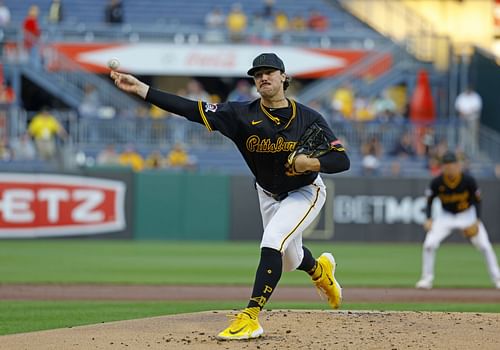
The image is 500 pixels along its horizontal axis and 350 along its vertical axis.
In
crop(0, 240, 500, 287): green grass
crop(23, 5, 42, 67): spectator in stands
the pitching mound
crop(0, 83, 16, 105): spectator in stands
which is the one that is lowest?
crop(0, 240, 500, 287): green grass

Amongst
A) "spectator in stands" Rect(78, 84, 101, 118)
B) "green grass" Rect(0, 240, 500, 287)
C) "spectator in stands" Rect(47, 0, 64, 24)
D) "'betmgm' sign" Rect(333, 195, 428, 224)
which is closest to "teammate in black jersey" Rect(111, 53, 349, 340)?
"green grass" Rect(0, 240, 500, 287)

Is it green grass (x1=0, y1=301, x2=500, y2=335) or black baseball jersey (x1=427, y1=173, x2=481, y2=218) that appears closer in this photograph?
green grass (x1=0, y1=301, x2=500, y2=335)

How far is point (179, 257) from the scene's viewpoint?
1817 cm

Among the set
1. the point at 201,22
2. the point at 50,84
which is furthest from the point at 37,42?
the point at 201,22

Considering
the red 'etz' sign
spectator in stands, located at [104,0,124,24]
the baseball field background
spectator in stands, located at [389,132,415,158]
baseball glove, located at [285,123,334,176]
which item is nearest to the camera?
baseball glove, located at [285,123,334,176]

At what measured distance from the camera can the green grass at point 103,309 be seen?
938 cm

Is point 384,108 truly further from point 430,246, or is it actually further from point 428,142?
point 430,246

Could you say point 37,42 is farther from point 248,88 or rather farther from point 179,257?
point 179,257

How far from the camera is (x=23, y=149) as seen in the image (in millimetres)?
21875

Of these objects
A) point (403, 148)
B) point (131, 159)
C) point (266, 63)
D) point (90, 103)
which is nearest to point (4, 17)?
point (90, 103)

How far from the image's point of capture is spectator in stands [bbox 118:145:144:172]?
73.9 feet

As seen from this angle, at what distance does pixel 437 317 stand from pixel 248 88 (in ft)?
57.2

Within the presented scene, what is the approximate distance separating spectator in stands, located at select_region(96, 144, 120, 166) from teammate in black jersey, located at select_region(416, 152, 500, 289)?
977 cm

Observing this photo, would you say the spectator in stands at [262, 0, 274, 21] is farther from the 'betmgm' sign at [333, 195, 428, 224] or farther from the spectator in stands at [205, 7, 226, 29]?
the 'betmgm' sign at [333, 195, 428, 224]
